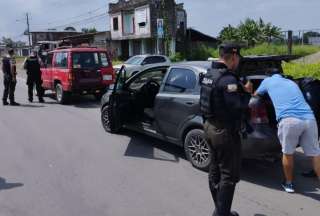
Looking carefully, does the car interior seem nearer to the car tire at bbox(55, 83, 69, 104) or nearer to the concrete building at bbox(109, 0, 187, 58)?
the car tire at bbox(55, 83, 69, 104)

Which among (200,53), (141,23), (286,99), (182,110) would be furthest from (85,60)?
(141,23)

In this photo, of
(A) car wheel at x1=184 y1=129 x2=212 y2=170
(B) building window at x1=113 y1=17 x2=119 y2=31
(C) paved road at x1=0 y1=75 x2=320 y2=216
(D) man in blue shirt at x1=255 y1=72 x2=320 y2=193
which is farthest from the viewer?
(B) building window at x1=113 y1=17 x2=119 y2=31

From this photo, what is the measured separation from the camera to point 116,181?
5676 mm

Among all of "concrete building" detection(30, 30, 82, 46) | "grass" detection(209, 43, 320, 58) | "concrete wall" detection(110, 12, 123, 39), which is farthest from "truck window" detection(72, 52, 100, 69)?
"concrete building" detection(30, 30, 82, 46)

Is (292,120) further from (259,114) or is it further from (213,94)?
(213,94)

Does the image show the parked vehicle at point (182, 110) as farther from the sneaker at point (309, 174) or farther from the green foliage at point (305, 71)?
the green foliage at point (305, 71)

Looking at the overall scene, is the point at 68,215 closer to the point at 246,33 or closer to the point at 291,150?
the point at 291,150

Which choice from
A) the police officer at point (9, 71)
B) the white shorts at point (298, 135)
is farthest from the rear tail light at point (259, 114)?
the police officer at point (9, 71)

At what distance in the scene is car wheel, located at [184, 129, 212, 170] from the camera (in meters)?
5.86

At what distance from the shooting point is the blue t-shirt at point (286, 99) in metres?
4.87

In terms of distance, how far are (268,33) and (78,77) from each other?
25576 mm

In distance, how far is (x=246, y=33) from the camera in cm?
3594

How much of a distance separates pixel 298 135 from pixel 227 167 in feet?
4.35

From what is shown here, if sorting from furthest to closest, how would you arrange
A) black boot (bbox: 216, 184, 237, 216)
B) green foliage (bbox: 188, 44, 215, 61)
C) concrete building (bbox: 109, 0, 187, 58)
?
concrete building (bbox: 109, 0, 187, 58)
green foliage (bbox: 188, 44, 215, 61)
black boot (bbox: 216, 184, 237, 216)
